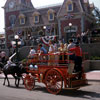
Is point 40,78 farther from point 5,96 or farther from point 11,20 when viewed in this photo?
point 11,20

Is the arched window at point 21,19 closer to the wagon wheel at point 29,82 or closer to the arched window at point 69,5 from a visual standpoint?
the arched window at point 69,5

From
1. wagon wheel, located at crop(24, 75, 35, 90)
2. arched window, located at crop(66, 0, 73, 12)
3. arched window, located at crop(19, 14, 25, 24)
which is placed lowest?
wagon wheel, located at crop(24, 75, 35, 90)

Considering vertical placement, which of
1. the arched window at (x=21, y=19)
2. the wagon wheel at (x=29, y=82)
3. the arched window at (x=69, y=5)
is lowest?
the wagon wheel at (x=29, y=82)

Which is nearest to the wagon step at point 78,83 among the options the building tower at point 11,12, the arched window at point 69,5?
the arched window at point 69,5

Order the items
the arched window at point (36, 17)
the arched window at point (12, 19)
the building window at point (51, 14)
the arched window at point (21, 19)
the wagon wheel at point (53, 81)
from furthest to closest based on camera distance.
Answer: the arched window at point (12, 19) < the arched window at point (21, 19) < the arched window at point (36, 17) < the building window at point (51, 14) < the wagon wheel at point (53, 81)

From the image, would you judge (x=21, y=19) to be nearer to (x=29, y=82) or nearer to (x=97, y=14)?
(x=97, y=14)

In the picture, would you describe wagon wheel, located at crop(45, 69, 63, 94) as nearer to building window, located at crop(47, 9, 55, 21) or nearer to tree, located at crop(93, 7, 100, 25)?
building window, located at crop(47, 9, 55, 21)

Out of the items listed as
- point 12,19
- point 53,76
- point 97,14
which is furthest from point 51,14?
point 53,76

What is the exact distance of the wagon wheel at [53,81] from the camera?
27.5 feet

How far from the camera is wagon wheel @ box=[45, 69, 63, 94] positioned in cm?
838

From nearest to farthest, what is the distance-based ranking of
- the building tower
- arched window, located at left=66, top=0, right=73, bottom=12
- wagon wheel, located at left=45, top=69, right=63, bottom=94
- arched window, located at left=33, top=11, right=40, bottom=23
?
wagon wheel, located at left=45, top=69, right=63, bottom=94
arched window, located at left=66, top=0, right=73, bottom=12
arched window, located at left=33, top=11, right=40, bottom=23
the building tower

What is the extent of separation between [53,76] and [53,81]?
213 millimetres

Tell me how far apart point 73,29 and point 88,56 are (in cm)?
1046

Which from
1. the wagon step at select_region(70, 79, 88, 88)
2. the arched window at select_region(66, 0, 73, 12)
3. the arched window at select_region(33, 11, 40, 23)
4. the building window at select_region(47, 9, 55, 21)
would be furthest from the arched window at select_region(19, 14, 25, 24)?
the wagon step at select_region(70, 79, 88, 88)
